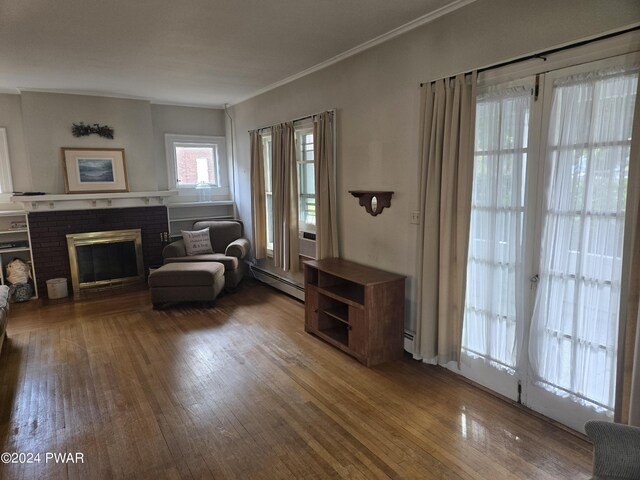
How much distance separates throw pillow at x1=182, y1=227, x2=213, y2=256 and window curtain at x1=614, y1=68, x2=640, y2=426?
4.79 m

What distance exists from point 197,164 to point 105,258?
1980 mm

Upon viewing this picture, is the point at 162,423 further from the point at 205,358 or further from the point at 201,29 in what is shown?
the point at 201,29

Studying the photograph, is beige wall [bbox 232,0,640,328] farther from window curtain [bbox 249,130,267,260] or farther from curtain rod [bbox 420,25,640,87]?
window curtain [bbox 249,130,267,260]

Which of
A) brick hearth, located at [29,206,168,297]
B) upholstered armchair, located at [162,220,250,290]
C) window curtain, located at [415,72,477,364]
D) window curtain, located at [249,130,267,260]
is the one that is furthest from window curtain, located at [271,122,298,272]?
brick hearth, located at [29,206,168,297]

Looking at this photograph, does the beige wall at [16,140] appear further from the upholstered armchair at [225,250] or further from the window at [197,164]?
the upholstered armchair at [225,250]

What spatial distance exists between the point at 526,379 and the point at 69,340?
3892mm

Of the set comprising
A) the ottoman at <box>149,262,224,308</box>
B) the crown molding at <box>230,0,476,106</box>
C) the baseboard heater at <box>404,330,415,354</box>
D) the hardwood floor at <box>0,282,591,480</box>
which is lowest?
the hardwood floor at <box>0,282,591,480</box>

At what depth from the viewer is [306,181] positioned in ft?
15.4

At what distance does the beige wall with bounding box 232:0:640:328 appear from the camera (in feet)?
7.16

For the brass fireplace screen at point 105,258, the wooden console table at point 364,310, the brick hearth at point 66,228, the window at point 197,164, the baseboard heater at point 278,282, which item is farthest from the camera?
the window at point 197,164

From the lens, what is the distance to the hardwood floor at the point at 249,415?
2066mm

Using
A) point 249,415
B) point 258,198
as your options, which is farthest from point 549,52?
point 258,198

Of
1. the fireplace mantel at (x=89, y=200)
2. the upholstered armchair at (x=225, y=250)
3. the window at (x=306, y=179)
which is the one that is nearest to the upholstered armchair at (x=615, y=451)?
the window at (x=306, y=179)

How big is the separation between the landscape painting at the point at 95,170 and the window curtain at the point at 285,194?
94.3 inches
